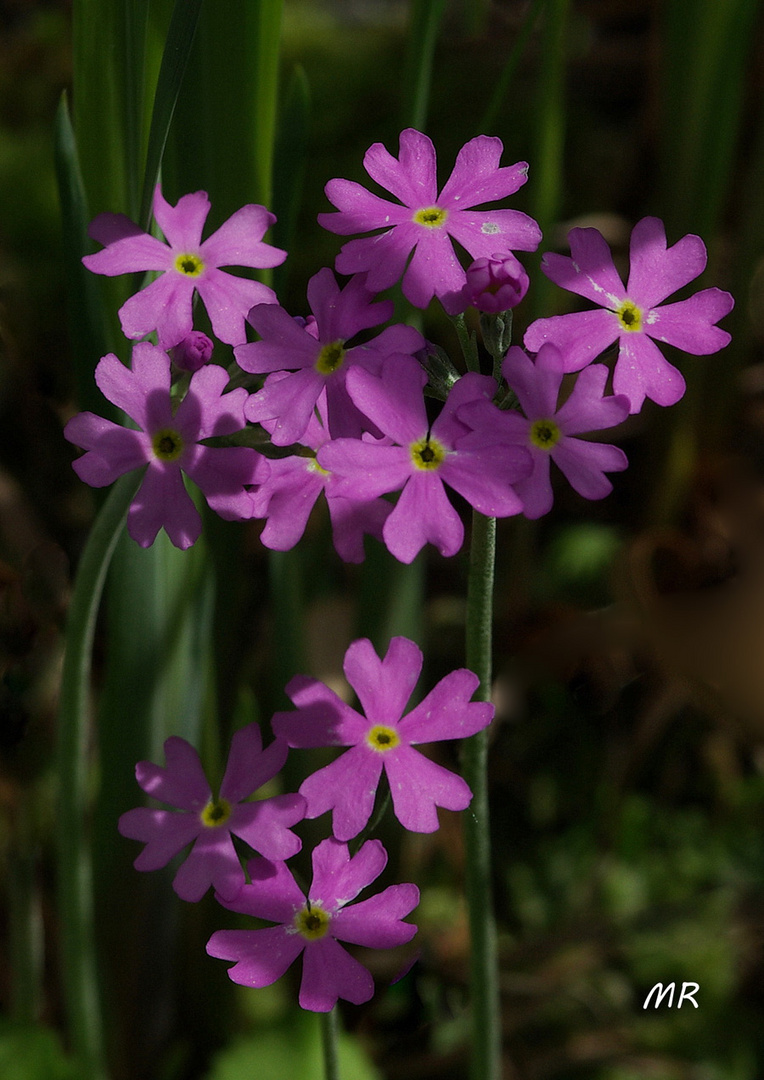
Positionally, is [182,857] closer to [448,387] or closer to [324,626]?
[324,626]

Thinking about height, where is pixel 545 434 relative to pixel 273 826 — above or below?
above

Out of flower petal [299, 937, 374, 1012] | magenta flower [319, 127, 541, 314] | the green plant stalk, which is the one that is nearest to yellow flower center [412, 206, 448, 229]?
magenta flower [319, 127, 541, 314]

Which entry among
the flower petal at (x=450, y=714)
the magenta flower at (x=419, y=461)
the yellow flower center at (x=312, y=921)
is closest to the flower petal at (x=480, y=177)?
the magenta flower at (x=419, y=461)

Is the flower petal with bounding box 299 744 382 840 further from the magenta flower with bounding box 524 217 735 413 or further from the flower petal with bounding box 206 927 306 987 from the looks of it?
the magenta flower with bounding box 524 217 735 413

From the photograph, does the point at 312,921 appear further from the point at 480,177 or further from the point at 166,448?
the point at 480,177

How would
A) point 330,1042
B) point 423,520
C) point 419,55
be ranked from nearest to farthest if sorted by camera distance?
point 423,520 → point 330,1042 → point 419,55

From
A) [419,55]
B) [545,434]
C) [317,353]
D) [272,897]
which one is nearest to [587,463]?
[545,434]

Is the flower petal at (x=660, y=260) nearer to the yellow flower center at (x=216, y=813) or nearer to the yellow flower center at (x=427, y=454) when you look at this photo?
the yellow flower center at (x=427, y=454)

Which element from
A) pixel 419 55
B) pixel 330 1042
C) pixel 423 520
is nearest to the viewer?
pixel 423 520
